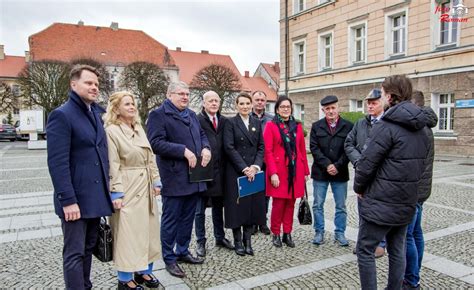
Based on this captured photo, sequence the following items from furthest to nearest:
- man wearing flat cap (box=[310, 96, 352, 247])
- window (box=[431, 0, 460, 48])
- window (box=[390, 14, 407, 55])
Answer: window (box=[390, 14, 407, 55]) → window (box=[431, 0, 460, 48]) → man wearing flat cap (box=[310, 96, 352, 247])

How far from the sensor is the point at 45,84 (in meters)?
30.5

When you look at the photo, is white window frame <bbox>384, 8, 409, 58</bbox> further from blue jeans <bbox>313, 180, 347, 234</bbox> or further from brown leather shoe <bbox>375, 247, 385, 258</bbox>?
brown leather shoe <bbox>375, 247, 385, 258</bbox>

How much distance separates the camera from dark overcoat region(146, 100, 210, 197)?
4.00m

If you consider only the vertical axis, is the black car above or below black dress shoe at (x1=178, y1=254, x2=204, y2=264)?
above

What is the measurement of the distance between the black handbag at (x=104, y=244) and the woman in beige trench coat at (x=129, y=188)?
0.10 metres

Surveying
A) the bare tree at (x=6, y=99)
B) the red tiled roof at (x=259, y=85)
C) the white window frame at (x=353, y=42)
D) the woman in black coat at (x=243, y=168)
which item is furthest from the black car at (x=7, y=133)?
the red tiled roof at (x=259, y=85)

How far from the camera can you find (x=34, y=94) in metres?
30.9

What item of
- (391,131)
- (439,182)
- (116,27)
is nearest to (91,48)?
(116,27)

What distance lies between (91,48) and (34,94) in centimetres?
2297

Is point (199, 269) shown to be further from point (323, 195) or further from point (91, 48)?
point (91, 48)

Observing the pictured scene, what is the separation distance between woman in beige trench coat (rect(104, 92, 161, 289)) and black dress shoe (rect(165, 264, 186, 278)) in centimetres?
47

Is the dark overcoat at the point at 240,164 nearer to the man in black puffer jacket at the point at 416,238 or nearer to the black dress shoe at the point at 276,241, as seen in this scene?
the black dress shoe at the point at 276,241

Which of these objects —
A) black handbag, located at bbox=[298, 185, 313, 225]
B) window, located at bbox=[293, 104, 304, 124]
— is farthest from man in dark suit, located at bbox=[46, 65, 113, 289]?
window, located at bbox=[293, 104, 304, 124]

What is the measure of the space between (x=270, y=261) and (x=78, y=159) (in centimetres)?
251
